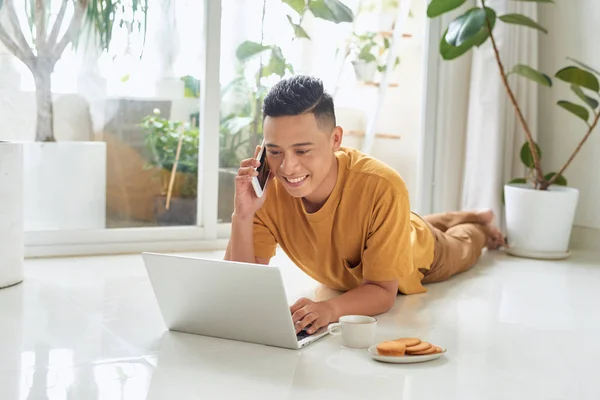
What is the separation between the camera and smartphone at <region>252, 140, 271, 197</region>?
7.35 feet

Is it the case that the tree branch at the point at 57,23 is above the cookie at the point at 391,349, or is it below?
above

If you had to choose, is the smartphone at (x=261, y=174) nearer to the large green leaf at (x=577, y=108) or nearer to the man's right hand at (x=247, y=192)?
the man's right hand at (x=247, y=192)

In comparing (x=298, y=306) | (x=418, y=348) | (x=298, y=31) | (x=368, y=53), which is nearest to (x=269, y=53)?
(x=298, y=31)

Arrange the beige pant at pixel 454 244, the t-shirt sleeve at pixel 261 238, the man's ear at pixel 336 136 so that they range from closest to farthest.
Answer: the man's ear at pixel 336 136
the t-shirt sleeve at pixel 261 238
the beige pant at pixel 454 244

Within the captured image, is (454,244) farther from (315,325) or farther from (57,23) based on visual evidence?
(57,23)

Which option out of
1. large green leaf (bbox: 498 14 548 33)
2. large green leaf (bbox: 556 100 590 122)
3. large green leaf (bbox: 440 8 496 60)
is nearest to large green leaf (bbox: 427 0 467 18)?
Result: large green leaf (bbox: 440 8 496 60)

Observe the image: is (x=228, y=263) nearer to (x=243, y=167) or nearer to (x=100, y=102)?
(x=243, y=167)

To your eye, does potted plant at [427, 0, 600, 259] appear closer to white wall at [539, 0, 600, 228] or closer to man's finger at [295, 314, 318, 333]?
white wall at [539, 0, 600, 228]

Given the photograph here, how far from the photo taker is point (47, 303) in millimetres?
2469

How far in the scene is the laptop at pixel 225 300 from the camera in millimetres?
1897

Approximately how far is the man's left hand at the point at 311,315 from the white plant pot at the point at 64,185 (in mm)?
1465

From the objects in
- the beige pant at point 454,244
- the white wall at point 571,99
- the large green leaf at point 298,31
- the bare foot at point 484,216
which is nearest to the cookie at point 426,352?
the beige pant at point 454,244

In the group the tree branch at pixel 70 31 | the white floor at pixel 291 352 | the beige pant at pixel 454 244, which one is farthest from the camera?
the tree branch at pixel 70 31

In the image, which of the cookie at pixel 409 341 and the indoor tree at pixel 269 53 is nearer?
the cookie at pixel 409 341
